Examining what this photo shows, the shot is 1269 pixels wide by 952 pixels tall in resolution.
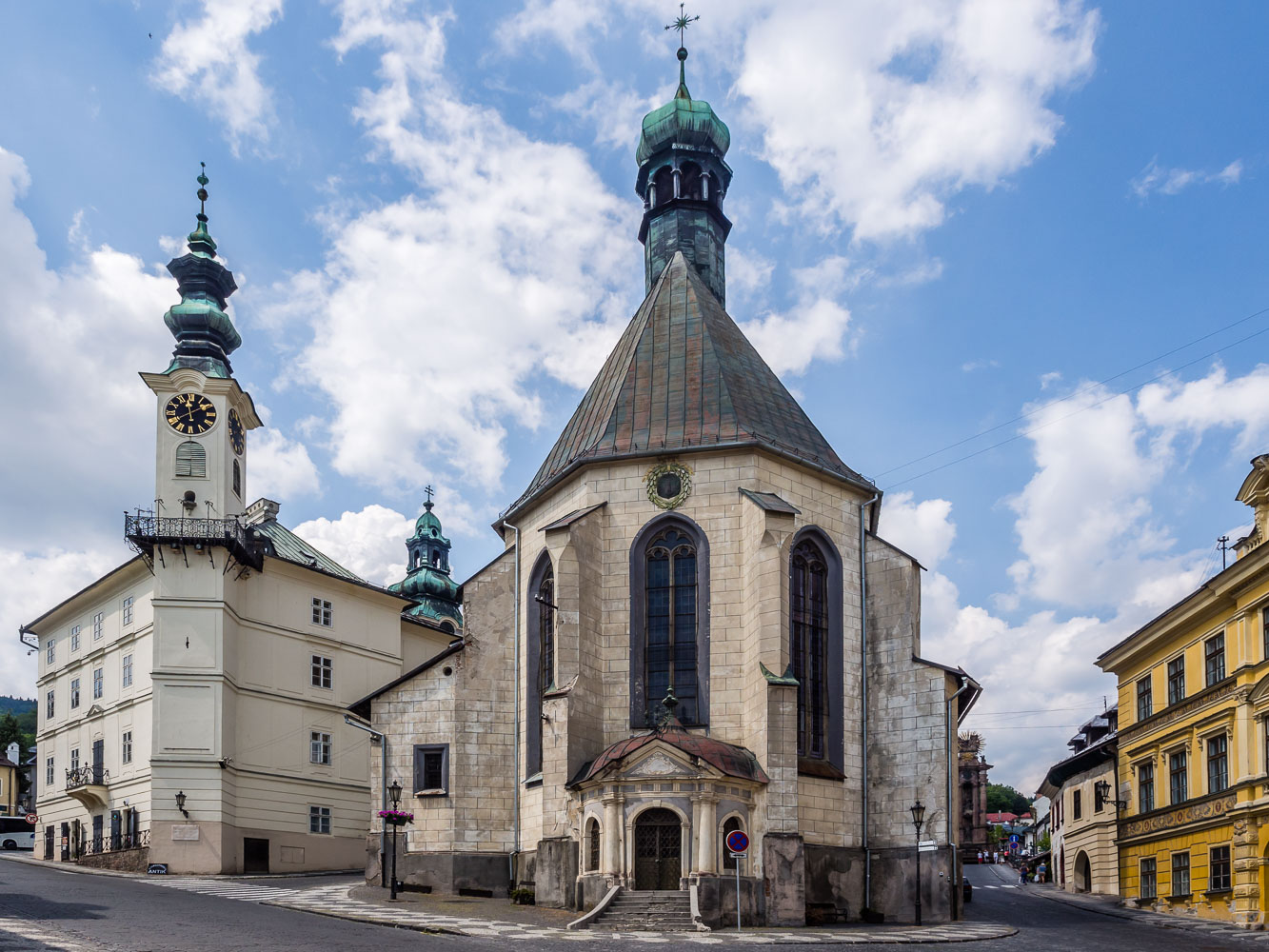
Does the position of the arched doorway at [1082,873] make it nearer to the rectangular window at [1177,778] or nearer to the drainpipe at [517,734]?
the rectangular window at [1177,778]

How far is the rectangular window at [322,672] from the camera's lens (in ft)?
154

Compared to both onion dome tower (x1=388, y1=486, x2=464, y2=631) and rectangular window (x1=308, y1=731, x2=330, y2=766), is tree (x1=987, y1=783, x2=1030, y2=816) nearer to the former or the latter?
onion dome tower (x1=388, y1=486, x2=464, y2=631)

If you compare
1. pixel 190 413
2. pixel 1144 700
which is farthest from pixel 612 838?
pixel 190 413

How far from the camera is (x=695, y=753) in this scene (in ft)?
91.7

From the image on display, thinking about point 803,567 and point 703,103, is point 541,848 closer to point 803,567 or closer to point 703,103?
point 803,567

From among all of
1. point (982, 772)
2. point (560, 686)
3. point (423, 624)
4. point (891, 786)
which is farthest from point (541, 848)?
point (982, 772)

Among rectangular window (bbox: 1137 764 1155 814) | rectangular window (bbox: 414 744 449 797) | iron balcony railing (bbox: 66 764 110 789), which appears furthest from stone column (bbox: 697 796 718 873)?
iron balcony railing (bbox: 66 764 110 789)

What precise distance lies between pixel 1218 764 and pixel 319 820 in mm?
30508

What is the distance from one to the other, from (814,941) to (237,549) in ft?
87.6

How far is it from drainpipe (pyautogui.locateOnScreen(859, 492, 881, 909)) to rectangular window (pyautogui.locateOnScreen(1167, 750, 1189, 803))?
948 centimetres

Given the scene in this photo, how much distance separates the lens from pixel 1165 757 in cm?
3594

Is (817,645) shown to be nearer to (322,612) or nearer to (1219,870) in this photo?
(1219,870)

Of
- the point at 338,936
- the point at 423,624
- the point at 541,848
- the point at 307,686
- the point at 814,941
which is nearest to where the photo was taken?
the point at 338,936

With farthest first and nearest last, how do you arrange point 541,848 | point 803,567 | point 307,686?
point 307,686 < point 803,567 < point 541,848
